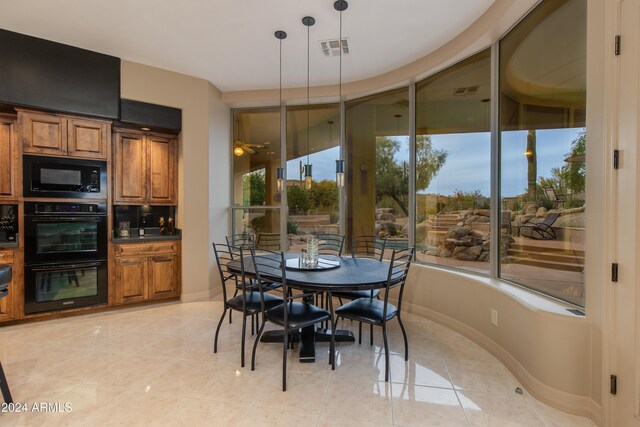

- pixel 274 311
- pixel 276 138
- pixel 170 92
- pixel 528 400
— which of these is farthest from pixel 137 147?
pixel 528 400

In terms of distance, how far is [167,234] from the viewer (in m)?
4.57

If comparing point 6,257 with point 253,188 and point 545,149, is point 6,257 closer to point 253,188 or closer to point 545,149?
point 253,188

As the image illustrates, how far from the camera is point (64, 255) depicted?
3658 millimetres

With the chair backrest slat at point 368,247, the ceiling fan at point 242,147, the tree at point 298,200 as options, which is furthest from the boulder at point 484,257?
the ceiling fan at point 242,147

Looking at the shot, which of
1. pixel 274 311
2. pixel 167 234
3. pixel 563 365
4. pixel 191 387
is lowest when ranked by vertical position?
pixel 191 387

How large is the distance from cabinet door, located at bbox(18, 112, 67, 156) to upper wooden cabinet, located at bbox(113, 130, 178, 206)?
0.56 m

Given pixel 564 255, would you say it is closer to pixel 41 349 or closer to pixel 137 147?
pixel 41 349

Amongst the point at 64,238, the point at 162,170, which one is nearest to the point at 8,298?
the point at 64,238

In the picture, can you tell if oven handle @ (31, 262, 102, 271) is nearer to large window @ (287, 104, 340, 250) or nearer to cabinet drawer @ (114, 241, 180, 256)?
cabinet drawer @ (114, 241, 180, 256)

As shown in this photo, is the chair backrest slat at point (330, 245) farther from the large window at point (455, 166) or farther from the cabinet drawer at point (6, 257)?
the cabinet drawer at point (6, 257)

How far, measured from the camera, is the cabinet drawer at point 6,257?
3.33m

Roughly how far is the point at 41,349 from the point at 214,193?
2564 mm

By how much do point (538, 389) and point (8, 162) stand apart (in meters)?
5.47

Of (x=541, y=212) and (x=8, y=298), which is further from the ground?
(x=541, y=212)
